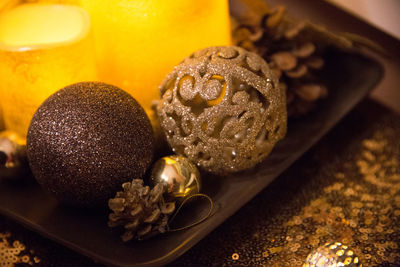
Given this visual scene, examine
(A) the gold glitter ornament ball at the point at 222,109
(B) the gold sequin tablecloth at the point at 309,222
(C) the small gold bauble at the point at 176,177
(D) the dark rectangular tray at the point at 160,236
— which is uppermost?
(A) the gold glitter ornament ball at the point at 222,109

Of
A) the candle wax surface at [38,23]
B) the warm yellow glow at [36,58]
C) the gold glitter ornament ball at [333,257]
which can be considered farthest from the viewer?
the candle wax surface at [38,23]

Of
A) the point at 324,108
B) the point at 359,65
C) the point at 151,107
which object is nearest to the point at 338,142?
the point at 324,108

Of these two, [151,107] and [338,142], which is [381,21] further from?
[151,107]

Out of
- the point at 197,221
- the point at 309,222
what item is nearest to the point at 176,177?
the point at 197,221

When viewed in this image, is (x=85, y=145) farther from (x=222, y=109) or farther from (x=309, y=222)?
(x=309, y=222)

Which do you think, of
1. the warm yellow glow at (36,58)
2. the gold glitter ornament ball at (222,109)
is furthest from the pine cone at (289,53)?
the warm yellow glow at (36,58)

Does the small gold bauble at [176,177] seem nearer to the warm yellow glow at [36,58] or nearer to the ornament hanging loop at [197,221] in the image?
the ornament hanging loop at [197,221]
